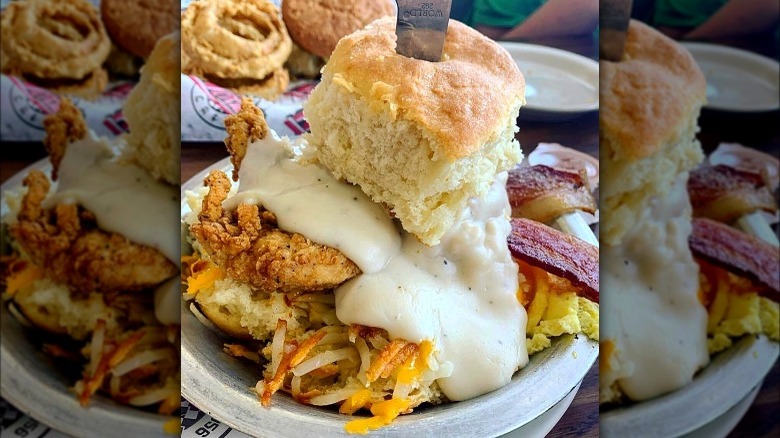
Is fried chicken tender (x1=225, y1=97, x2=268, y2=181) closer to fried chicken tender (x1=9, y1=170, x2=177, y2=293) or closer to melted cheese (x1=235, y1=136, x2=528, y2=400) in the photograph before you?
melted cheese (x1=235, y1=136, x2=528, y2=400)

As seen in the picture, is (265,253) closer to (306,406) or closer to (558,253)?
(306,406)

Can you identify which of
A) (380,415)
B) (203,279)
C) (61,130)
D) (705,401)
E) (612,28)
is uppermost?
(612,28)

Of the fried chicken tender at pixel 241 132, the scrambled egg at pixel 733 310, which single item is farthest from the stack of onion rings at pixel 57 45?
the scrambled egg at pixel 733 310

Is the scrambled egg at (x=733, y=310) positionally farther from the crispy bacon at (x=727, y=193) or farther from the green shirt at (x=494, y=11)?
the green shirt at (x=494, y=11)

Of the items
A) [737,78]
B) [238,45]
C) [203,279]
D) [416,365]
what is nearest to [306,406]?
[416,365]

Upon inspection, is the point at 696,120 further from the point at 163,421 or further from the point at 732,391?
the point at 163,421

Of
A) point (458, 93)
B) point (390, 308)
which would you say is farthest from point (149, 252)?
point (458, 93)

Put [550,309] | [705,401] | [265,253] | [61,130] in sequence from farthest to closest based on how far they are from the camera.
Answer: [705,401], [550,309], [61,130], [265,253]

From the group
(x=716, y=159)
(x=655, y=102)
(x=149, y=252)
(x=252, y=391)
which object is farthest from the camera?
(x=716, y=159)
